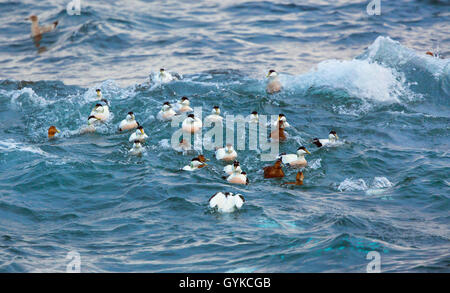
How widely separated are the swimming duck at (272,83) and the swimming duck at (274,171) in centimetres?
556

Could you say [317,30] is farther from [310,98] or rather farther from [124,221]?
[124,221]

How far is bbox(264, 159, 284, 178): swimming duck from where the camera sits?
11.0 m

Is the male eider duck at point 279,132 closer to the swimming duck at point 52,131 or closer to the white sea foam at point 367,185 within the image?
the white sea foam at point 367,185

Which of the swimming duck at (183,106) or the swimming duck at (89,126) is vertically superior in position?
the swimming duck at (183,106)

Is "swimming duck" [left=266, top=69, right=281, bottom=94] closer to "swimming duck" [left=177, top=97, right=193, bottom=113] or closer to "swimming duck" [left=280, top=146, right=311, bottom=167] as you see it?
"swimming duck" [left=177, top=97, right=193, bottom=113]

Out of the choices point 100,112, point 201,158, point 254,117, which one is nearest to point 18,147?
point 100,112

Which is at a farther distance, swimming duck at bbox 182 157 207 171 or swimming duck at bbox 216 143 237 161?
swimming duck at bbox 216 143 237 161

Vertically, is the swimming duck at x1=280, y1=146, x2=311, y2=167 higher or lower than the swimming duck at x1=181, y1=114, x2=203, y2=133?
lower

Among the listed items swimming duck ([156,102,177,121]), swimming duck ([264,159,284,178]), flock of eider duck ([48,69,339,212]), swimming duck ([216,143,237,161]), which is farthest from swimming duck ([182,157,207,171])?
swimming duck ([156,102,177,121])

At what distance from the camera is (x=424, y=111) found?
1496cm

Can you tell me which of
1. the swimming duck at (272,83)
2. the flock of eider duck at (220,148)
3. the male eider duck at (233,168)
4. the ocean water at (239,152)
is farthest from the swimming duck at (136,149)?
the swimming duck at (272,83)

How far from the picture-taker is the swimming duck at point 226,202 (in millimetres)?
9359

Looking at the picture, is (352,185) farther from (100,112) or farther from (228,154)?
(100,112)
